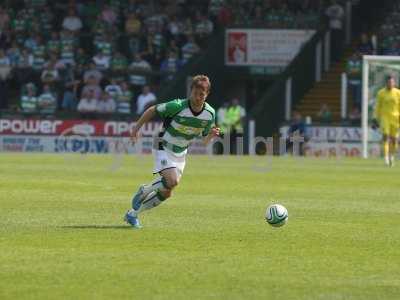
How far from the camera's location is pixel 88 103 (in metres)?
41.8

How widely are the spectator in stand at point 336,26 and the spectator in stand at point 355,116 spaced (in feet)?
15.2

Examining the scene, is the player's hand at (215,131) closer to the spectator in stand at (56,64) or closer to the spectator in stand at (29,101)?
the spectator in stand at (29,101)

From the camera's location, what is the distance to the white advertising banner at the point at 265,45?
44.3 metres

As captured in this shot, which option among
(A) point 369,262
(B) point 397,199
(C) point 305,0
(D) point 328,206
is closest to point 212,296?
(A) point 369,262

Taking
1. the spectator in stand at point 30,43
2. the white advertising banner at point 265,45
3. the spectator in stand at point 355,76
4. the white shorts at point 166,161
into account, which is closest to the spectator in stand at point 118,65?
the spectator in stand at point 30,43

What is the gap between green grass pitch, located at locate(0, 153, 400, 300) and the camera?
1058 centimetres

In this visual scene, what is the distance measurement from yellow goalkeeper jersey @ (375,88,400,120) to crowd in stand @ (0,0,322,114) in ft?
35.1

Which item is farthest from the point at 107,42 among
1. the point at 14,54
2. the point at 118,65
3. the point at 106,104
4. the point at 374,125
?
the point at 374,125

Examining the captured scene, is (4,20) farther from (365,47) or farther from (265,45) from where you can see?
(365,47)

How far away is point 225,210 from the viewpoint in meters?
18.2

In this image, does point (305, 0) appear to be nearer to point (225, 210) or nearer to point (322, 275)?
point (225, 210)

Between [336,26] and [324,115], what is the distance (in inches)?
202

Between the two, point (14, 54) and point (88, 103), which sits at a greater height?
point (14, 54)

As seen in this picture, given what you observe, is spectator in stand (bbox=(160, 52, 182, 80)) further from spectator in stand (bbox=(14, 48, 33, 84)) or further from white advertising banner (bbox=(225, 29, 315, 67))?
spectator in stand (bbox=(14, 48, 33, 84))
